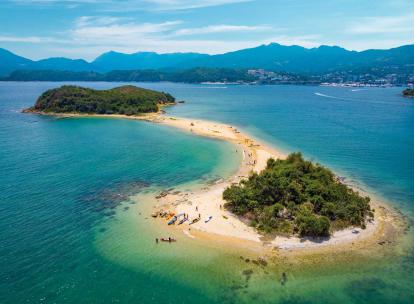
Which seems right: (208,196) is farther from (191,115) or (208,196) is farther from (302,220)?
(191,115)

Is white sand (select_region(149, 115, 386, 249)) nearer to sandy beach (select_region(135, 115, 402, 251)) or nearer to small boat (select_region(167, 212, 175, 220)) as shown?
sandy beach (select_region(135, 115, 402, 251))

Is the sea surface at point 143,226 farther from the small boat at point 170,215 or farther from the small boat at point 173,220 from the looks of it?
the small boat at point 170,215

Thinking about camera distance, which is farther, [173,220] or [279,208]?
[173,220]

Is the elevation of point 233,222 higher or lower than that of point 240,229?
higher

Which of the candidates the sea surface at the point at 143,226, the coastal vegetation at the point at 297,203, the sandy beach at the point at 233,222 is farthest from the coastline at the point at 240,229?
the sea surface at the point at 143,226

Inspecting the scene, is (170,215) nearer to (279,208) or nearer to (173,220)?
(173,220)

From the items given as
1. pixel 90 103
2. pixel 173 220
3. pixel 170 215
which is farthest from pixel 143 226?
pixel 90 103
